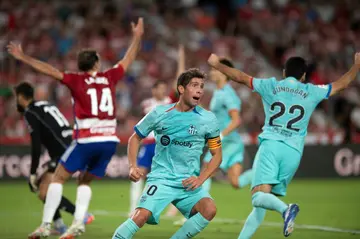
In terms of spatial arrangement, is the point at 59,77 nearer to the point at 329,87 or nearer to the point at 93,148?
the point at 93,148

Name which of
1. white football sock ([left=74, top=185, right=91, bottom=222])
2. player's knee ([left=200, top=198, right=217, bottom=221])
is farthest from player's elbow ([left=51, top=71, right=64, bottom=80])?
player's knee ([left=200, top=198, right=217, bottom=221])

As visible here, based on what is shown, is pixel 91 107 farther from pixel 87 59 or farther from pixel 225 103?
pixel 225 103

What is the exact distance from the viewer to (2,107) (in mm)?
19516

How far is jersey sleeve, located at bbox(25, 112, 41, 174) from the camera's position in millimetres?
10461

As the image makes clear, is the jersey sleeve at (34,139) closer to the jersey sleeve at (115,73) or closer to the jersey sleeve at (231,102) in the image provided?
the jersey sleeve at (115,73)

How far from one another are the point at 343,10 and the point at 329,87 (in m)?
18.4

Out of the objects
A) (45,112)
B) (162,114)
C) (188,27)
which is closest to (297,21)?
(188,27)

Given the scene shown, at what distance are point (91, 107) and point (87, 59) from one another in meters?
0.64

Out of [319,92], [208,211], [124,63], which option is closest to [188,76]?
[208,211]

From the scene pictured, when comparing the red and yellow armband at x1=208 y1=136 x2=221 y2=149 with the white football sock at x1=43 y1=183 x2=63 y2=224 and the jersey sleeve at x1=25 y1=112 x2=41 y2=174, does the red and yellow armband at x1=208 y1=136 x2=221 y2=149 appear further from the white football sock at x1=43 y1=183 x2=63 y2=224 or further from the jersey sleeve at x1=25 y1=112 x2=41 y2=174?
the jersey sleeve at x1=25 y1=112 x2=41 y2=174

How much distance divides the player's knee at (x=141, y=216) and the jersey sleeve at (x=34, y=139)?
3.04 metres

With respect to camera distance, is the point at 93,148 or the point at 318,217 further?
the point at 318,217

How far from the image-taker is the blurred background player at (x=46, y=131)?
1070 cm

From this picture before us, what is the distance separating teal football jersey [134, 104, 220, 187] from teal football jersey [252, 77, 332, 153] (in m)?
1.07
